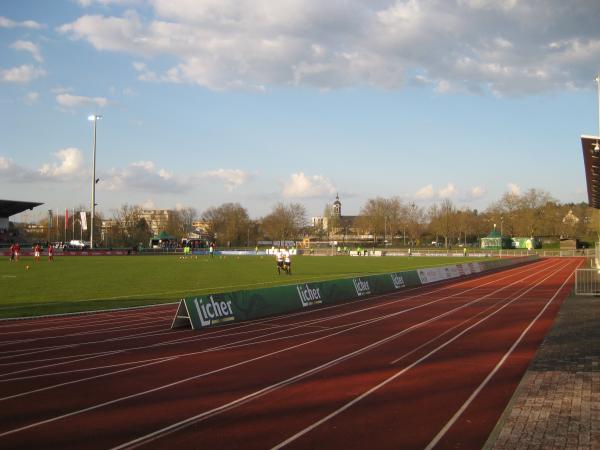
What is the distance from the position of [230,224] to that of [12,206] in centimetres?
5062

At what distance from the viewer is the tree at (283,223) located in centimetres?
12938

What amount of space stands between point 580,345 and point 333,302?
1086cm

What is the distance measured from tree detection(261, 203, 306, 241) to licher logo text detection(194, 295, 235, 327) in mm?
112694

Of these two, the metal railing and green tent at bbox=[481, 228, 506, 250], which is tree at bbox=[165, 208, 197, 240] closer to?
green tent at bbox=[481, 228, 506, 250]

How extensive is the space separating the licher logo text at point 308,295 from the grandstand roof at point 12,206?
7382 centimetres

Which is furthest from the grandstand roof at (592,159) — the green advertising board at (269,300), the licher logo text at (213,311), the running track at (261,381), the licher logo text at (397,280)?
the licher logo text at (213,311)

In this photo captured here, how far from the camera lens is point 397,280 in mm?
27828

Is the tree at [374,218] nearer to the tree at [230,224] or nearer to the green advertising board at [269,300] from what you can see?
the tree at [230,224]


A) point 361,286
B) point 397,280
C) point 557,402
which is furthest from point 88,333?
point 397,280

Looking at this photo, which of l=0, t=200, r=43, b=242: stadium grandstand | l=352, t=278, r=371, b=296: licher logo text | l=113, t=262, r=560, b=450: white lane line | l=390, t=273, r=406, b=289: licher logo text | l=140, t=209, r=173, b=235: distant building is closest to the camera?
l=113, t=262, r=560, b=450: white lane line

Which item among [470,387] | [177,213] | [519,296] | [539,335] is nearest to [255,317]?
[539,335]

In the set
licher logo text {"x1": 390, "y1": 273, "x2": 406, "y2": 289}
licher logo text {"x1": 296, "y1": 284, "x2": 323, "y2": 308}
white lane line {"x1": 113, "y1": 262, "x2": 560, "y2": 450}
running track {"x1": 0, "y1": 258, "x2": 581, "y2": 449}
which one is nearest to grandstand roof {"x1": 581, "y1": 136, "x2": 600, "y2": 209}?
running track {"x1": 0, "y1": 258, "x2": 581, "y2": 449}

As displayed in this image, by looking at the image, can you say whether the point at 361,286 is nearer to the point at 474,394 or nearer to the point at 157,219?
the point at 474,394

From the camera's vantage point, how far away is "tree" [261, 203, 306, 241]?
12938cm
